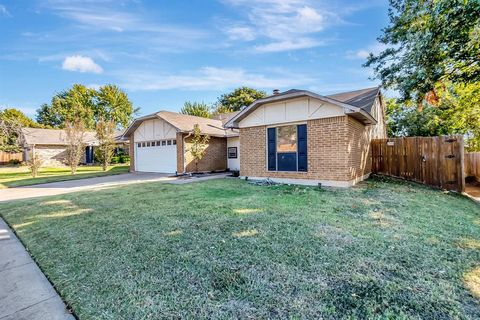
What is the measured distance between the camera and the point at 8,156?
28.4 meters

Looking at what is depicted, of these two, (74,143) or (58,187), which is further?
(74,143)

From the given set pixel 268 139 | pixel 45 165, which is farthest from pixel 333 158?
pixel 45 165

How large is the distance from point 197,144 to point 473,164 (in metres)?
14.3

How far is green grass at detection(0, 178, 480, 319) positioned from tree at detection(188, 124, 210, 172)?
8.11m

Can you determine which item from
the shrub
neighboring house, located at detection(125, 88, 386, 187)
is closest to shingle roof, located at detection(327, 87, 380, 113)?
neighboring house, located at detection(125, 88, 386, 187)

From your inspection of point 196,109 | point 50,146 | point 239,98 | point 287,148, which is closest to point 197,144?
point 287,148

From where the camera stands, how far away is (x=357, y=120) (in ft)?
31.4

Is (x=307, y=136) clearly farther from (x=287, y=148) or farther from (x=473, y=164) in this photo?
(x=473, y=164)

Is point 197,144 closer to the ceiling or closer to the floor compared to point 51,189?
closer to the ceiling

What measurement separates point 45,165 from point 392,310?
33.0m

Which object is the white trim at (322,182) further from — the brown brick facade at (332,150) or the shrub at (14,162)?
the shrub at (14,162)

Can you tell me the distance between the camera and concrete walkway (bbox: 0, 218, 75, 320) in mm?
2264

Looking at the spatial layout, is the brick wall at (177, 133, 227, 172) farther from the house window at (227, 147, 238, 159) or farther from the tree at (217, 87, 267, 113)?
the tree at (217, 87, 267, 113)

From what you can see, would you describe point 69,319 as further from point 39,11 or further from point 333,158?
point 39,11
